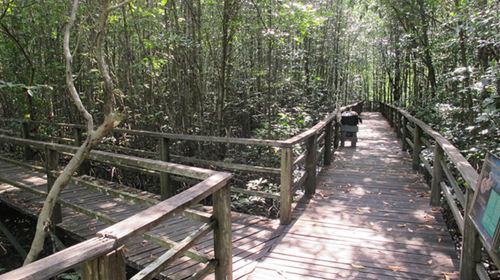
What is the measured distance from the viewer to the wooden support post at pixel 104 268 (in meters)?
1.41

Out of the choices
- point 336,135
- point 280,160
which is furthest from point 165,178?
point 336,135

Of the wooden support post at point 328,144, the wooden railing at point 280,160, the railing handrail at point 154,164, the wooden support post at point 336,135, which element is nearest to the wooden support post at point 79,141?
the wooden railing at point 280,160

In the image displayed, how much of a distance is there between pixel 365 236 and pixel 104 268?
10.3 ft

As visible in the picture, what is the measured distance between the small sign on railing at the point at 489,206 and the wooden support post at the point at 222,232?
1560 mm

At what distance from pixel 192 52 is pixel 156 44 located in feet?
2.16

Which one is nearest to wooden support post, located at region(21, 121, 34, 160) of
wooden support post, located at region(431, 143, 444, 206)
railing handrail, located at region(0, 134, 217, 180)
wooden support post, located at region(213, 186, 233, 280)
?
railing handrail, located at region(0, 134, 217, 180)

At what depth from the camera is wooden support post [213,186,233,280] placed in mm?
2424

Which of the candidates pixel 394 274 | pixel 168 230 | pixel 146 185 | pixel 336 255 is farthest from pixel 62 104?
pixel 394 274

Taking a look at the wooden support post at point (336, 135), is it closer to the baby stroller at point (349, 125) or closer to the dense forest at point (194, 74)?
the baby stroller at point (349, 125)

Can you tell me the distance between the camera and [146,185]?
715 cm

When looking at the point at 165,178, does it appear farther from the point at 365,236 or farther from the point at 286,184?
the point at 365,236

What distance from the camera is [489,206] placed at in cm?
214

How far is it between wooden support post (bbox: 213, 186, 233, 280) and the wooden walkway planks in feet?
2.07

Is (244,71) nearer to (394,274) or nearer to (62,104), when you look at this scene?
(62,104)
